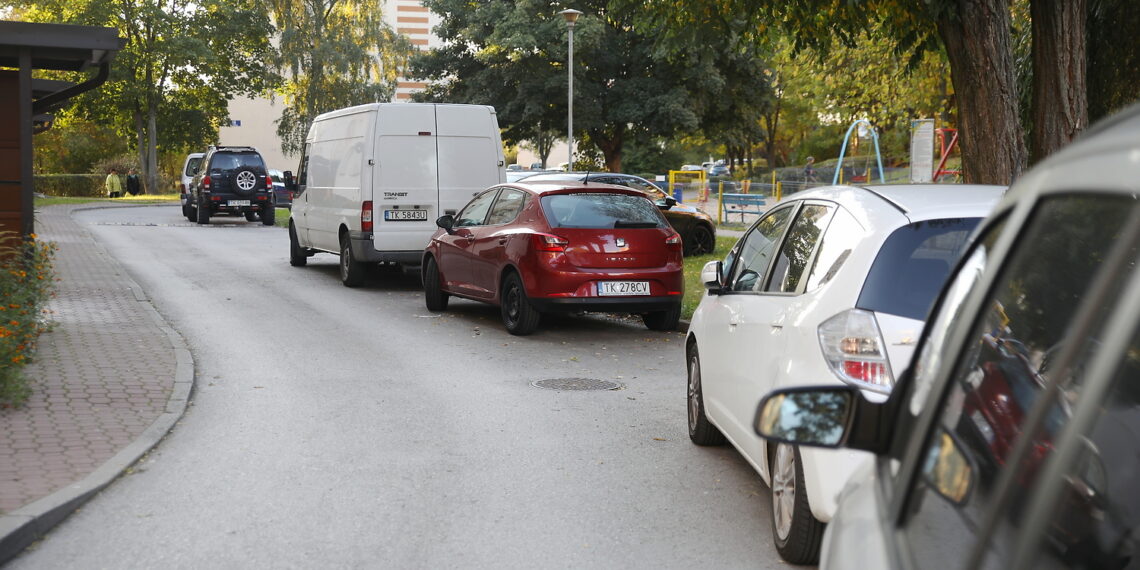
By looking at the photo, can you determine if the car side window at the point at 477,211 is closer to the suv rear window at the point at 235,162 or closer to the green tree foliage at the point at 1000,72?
the green tree foliage at the point at 1000,72

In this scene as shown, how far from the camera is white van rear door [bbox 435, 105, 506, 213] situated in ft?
55.0

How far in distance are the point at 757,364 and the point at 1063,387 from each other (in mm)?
4269

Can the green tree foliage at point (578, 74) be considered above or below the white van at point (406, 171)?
above

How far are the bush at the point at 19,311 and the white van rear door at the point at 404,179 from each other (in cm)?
501

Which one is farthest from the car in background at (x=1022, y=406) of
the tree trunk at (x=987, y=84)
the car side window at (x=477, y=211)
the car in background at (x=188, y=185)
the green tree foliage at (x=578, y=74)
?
the green tree foliage at (x=578, y=74)

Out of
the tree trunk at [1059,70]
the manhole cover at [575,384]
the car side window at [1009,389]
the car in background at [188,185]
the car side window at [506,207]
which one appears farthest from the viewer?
the car in background at [188,185]

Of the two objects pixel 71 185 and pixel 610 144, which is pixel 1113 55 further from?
pixel 71 185

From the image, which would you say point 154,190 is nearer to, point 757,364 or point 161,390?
point 161,390

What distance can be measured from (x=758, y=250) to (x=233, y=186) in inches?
1239

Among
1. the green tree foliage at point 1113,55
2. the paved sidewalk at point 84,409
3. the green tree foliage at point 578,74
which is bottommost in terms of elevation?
the paved sidewalk at point 84,409

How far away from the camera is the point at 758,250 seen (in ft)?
21.6

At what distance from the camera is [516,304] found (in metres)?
12.6

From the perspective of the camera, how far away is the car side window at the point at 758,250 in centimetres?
618

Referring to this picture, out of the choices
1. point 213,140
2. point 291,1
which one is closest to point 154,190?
point 213,140
